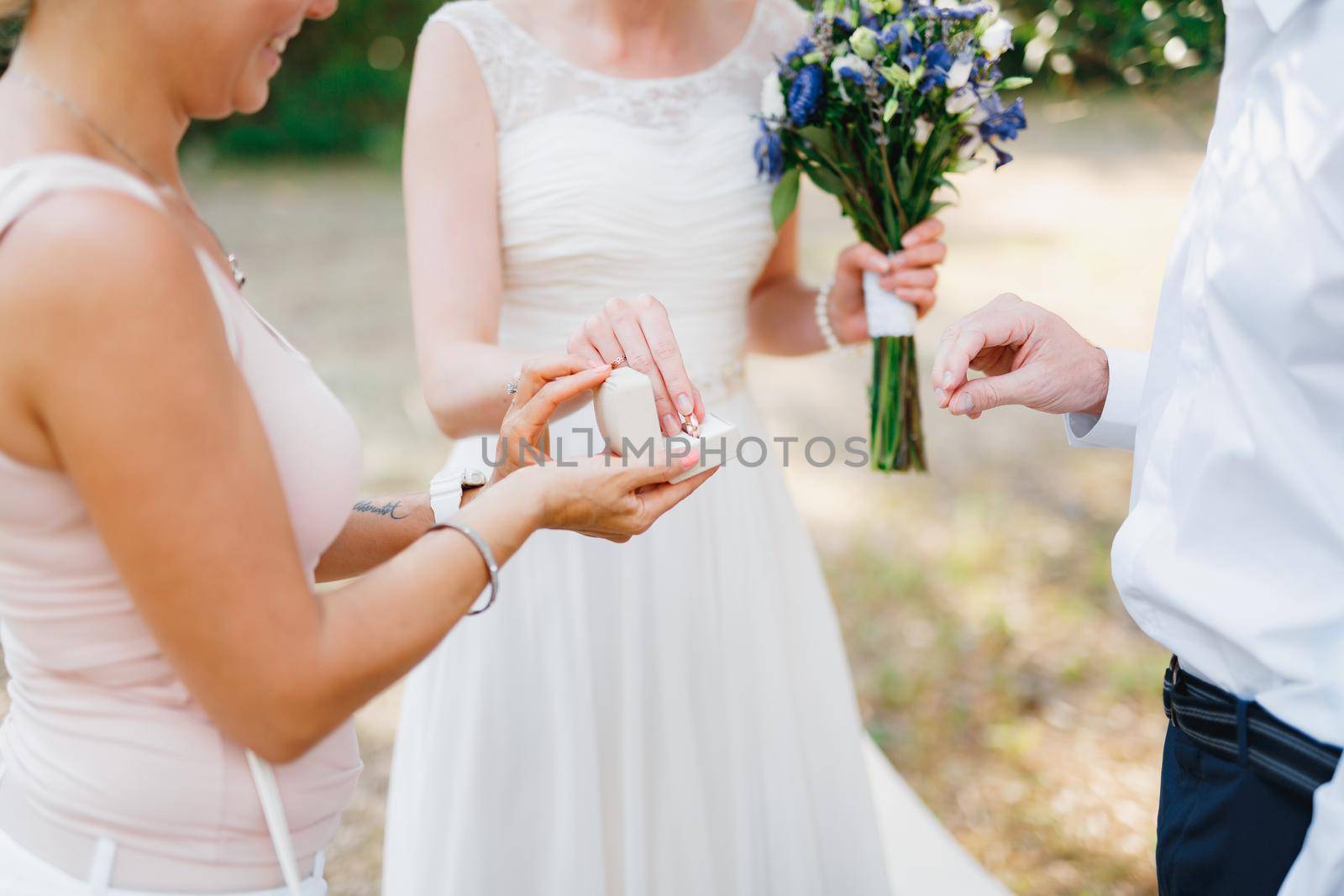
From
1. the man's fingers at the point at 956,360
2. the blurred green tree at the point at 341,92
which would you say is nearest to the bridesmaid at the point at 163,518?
the man's fingers at the point at 956,360

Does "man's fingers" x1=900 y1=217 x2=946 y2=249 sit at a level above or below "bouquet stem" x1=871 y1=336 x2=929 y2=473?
above

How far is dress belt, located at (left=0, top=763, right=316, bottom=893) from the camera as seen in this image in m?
1.23

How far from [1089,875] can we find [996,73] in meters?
2.25

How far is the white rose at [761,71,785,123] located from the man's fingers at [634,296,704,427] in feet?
2.30

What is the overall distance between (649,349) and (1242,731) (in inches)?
37.8

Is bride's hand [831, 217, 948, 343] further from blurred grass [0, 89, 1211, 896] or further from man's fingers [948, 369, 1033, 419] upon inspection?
man's fingers [948, 369, 1033, 419]

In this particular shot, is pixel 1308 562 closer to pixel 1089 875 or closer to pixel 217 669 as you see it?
pixel 217 669

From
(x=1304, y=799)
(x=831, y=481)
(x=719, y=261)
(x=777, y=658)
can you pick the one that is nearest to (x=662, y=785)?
(x=777, y=658)

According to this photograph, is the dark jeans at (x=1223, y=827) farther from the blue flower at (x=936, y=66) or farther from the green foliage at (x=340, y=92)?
the green foliage at (x=340, y=92)

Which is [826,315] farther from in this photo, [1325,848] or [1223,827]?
[1325,848]

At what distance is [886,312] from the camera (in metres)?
2.24

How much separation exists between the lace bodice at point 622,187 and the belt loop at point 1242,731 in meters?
1.28

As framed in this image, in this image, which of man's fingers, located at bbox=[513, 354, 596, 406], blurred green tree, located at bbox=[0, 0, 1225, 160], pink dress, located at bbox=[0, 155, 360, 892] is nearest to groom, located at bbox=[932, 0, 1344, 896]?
man's fingers, located at bbox=[513, 354, 596, 406]

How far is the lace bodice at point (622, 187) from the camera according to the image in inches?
83.6
